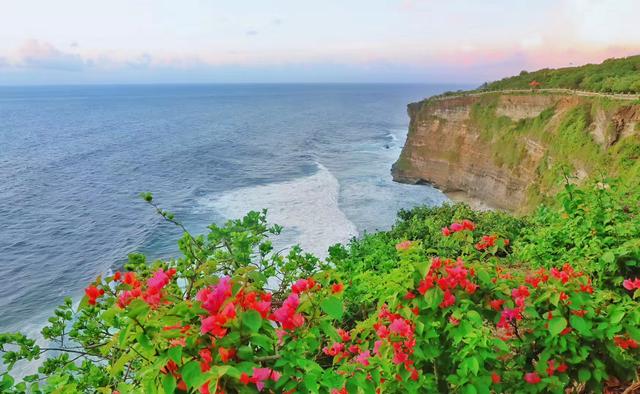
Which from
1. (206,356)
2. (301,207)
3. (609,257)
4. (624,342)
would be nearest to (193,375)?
(206,356)

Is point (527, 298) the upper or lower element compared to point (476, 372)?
upper

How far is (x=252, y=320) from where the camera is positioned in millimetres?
2883

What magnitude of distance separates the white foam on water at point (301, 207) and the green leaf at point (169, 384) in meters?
25.0

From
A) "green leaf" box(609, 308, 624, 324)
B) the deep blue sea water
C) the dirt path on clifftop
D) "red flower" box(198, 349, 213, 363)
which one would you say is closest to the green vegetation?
the dirt path on clifftop

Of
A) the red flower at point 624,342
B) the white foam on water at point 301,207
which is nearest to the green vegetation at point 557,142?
the white foam on water at point 301,207

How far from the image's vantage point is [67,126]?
317ft

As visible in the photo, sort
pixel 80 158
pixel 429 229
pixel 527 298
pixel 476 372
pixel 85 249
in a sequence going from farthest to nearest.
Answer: pixel 80 158, pixel 85 249, pixel 429 229, pixel 527 298, pixel 476 372

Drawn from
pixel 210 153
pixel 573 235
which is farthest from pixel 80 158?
pixel 573 235

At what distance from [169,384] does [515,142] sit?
45022 millimetres

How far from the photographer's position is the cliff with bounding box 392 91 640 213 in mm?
31047

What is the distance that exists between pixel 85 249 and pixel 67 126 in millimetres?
77917

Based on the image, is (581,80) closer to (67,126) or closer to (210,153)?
(210,153)

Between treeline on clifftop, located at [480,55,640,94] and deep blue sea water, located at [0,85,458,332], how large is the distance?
638 inches

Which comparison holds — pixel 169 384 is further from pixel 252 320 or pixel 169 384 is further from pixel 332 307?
pixel 332 307
